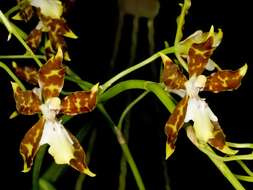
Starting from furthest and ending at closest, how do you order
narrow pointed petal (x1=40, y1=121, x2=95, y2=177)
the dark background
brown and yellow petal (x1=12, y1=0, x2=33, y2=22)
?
the dark background → brown and yellow petal (x1=12, y1=0, x2=33, y2=22) → narrow pointed petal (x1=40, y1=121, x2=95, y2=177)

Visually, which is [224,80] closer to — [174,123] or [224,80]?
[224,80]

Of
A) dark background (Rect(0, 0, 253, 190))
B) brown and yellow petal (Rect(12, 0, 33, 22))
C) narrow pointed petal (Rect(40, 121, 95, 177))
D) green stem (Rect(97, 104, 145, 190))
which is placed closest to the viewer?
narrow pointed petal (Rect(40, 121, 95, 177))

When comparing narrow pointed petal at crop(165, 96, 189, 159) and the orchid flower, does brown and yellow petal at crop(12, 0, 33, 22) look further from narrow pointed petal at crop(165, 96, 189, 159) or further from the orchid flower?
narrow pointed petal at crop(165, 96, 189, 159)

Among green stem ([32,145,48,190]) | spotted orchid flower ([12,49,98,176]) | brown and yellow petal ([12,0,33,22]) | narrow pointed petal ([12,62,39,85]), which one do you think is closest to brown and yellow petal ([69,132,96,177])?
spotted orchid flower ([12,49,98,176])

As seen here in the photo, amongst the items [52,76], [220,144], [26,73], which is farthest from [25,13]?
[220,144]

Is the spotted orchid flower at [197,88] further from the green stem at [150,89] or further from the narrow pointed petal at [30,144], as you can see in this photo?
the narrow pointed petal at [30,144]

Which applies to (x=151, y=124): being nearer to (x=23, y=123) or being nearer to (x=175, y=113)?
(x=23, y=123)

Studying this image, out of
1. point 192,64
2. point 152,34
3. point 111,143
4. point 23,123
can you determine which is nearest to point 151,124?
point 111,143
